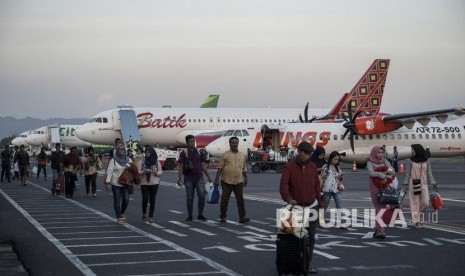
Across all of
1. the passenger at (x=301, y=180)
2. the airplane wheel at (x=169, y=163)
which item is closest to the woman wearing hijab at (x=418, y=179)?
the passenger at (x=301, y=180)

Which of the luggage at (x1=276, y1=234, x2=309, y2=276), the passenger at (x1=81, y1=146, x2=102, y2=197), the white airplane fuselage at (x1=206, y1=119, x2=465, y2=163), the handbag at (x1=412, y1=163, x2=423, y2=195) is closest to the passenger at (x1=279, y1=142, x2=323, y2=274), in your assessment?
the luggage at (x1=276, y1=234, x2=309, y2=276)

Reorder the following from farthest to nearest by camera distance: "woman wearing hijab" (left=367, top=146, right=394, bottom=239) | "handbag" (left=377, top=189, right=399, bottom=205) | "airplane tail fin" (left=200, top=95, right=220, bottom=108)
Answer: "airplane tail fin" (left=200, top=95, right=220, bottom=108) < "woman wearing hijab" (left=367, top=146, right=394, bottom=239) < "handbag" (left=377, top=189, right=399, bottom=205)

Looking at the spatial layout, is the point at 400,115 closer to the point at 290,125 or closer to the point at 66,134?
the point at 290,125

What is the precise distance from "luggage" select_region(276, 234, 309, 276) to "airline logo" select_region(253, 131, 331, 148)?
3479 cm

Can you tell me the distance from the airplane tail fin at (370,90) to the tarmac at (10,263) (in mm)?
42432

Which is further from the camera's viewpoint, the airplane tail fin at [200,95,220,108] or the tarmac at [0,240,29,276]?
the airplane tail fin at [200,95,220,108]

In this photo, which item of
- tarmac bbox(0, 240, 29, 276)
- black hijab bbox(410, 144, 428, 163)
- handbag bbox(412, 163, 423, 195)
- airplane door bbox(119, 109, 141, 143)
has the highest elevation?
airplane door bbox(119, 109, 141, 143)

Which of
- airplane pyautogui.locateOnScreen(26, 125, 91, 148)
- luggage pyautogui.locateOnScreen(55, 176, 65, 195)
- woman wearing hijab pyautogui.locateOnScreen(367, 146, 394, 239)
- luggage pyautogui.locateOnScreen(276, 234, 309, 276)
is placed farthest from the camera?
airplane pyautogui.locateOnScreen(26, 125, 91, 148)

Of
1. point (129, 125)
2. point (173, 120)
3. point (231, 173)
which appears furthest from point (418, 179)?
point (173, 120)

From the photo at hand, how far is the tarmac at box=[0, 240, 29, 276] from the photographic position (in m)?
10.4

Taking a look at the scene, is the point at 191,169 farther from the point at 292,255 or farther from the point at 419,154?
the point at 292,255

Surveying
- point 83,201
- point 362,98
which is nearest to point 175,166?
point 362,98

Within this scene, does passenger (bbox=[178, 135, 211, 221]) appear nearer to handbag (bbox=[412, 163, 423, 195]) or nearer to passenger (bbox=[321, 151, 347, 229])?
passenger (bbox=[321, 151, 347, 229])

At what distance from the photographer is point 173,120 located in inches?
2146
